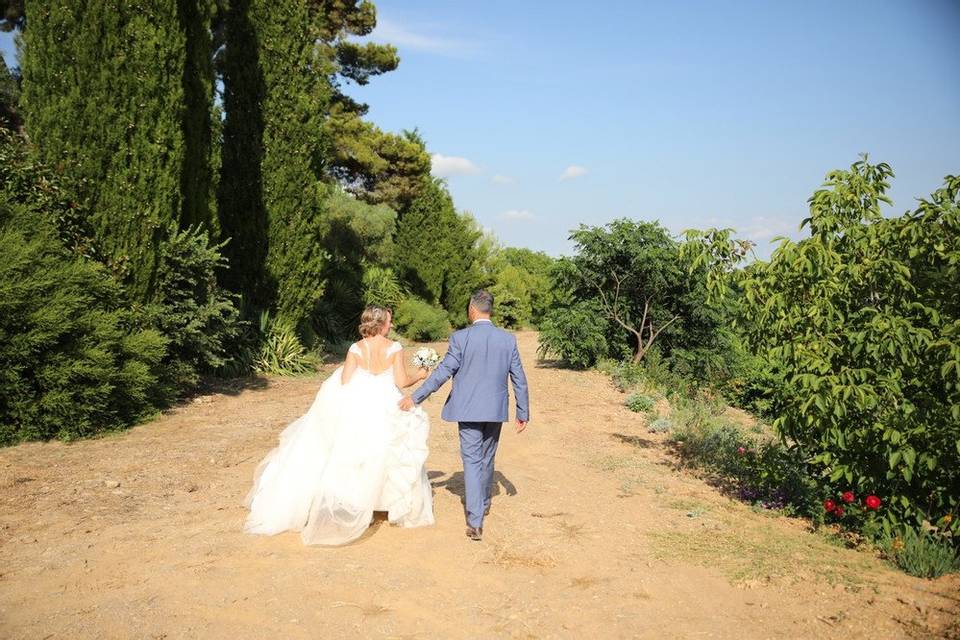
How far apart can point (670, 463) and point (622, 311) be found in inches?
314

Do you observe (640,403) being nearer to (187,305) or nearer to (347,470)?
(347,470)

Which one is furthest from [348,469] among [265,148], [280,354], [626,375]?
[265,148]

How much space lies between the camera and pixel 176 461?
7.68 metres

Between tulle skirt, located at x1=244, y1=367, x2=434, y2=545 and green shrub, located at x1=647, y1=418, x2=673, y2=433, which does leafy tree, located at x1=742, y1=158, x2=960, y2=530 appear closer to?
tulle skirt, located at x1=244, y1=367, x2=434, y2=545

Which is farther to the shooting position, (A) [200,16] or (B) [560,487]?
(A) [200,16]

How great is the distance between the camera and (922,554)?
502cm

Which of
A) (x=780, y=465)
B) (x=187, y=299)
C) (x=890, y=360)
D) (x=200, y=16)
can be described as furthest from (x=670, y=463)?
(x=200, y=16)

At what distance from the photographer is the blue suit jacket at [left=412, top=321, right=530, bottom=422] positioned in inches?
227

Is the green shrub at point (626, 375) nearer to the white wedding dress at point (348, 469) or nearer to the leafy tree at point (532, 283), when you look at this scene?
the white wedding dress at point (348, 469)

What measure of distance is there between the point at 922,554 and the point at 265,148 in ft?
44.0

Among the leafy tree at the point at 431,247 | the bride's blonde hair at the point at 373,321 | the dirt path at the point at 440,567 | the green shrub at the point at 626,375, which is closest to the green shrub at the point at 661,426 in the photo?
the dirt path at the point at 440,567

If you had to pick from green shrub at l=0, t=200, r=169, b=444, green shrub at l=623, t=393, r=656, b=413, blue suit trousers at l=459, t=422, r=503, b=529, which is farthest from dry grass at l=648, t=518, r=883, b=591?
green shrub at l=0, t=200, r=169, b=444

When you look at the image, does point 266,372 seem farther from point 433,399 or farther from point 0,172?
point 0,172

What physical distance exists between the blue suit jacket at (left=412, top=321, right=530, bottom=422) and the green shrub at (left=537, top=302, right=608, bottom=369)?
9636 millimetres
